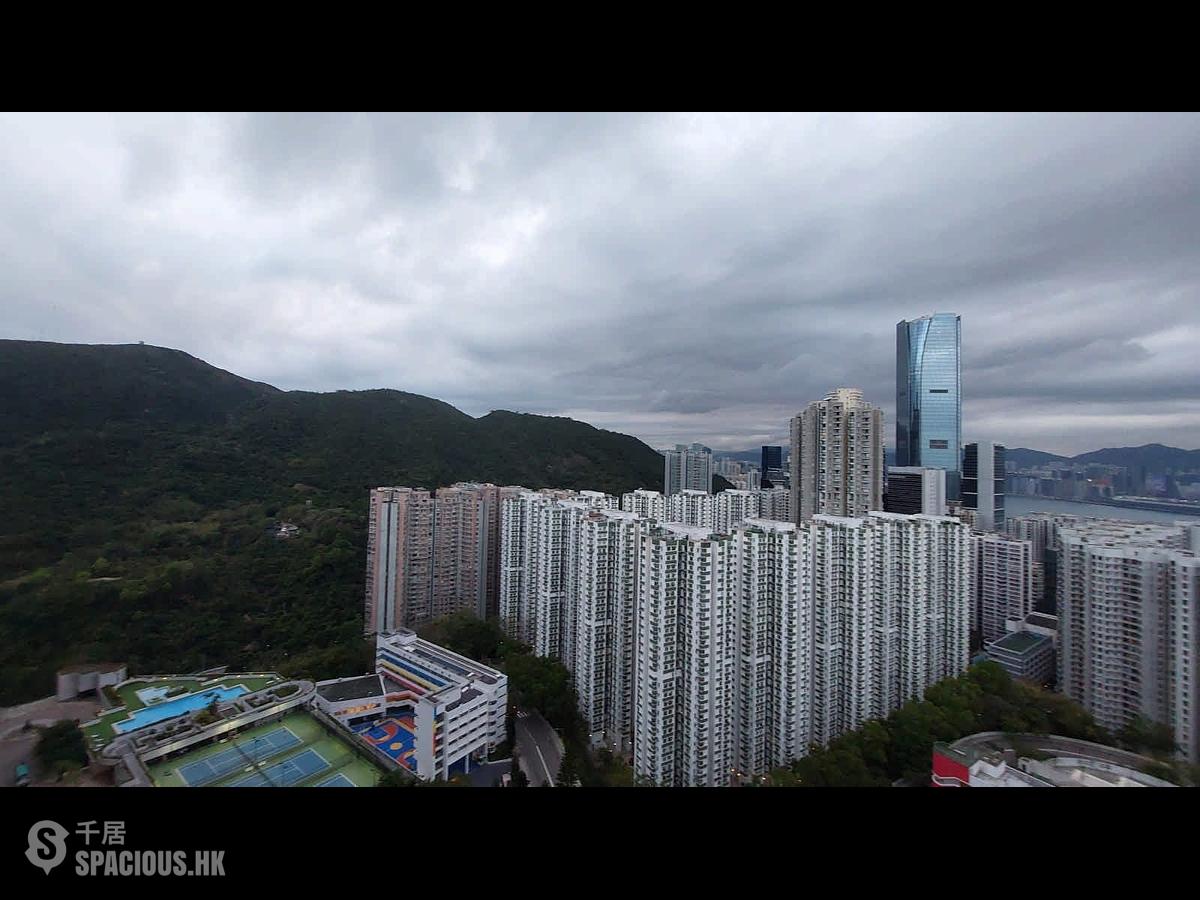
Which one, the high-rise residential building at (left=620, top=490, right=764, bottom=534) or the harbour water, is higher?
the harbour water

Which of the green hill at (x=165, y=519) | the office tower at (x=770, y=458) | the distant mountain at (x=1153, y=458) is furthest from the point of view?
the office tower at (x=770, y=458)

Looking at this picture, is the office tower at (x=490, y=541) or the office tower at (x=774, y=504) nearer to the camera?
the office tower at (x=490, y=541)

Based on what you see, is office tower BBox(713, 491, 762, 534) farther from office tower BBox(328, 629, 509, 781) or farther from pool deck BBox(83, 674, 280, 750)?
pool deck BBox(83, 674, 280, 750)

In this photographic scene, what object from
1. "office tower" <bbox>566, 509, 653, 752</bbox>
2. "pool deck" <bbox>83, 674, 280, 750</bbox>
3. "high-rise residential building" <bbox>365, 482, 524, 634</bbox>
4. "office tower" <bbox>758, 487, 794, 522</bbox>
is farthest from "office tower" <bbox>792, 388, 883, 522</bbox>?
"pool deck" <bbox>83, 674, 280, 750</bbox>

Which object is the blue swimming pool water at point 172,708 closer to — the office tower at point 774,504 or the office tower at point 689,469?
the office tower at point 774,504

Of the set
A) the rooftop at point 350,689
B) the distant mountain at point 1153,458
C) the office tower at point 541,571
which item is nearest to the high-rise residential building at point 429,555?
the office tower at point 541,571
